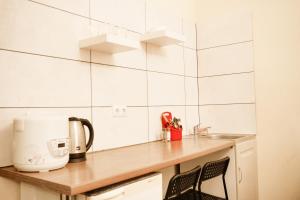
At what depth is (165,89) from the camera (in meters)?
2.19

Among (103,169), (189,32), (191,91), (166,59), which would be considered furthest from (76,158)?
(189,32)

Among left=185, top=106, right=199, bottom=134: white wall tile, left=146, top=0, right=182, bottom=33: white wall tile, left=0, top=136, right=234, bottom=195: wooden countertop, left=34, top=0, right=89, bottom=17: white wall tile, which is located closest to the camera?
left=0, top=136, right=234, bottom=195: wooden countertop

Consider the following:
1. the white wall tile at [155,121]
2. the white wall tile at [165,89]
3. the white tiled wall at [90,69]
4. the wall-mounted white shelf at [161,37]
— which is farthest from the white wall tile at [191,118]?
the wall-mounted white shelf at [161,37]

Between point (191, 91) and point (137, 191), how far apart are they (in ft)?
5.14

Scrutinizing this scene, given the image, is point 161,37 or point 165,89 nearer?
point 161,37

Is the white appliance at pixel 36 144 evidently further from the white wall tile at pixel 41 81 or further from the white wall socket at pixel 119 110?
the white wall socket at pixel 119 110

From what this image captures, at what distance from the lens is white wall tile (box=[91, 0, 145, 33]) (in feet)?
5.50

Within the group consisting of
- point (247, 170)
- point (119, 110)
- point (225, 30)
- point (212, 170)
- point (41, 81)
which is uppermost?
point (225, 30)

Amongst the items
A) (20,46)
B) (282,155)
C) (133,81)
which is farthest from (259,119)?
(20,46)

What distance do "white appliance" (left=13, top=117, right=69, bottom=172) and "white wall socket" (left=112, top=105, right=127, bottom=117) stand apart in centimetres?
62

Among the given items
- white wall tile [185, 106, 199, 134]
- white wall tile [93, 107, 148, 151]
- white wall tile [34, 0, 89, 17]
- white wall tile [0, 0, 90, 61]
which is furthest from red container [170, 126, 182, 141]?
white wall tile [34, 0, 89, 17]

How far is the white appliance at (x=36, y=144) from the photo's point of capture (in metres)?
1.08

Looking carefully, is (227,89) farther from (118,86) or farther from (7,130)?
(7,130)

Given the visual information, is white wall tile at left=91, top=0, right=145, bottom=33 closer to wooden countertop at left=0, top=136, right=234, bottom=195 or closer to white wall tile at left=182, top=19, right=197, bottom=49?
white wall tile at left=182, top=19, right=197, bottom=49
